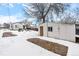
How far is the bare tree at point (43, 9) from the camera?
7.03 ft

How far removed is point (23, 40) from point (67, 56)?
1.92 feet

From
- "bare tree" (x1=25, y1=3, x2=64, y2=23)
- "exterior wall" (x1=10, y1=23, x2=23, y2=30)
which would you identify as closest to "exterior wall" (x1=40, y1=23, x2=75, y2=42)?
"bare tree" (x1=25, y1=3, x2=64, y2=23)

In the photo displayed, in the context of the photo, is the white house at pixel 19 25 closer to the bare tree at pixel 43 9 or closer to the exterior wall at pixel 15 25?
the exterior wall at pixel 15 25

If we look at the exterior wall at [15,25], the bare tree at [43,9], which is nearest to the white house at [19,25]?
the exterior wall at [15,25]

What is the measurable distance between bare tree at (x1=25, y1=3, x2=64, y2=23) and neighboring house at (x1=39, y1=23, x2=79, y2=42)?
118 mm

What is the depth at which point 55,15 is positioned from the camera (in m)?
2.15

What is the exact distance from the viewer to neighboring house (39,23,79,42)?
2.09m

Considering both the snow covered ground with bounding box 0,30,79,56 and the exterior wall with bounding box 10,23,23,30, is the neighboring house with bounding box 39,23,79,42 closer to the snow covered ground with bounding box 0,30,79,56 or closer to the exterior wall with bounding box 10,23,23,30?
the snow covered ground with bounding box 0,30,79,56

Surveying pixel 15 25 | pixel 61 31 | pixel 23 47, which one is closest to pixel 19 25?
pixel 15 25

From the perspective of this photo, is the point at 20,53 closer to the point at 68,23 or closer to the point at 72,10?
the point at 68,23

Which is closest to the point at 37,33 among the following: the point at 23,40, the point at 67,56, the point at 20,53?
the point at 23,40

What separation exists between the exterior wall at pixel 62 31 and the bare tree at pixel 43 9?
144mm

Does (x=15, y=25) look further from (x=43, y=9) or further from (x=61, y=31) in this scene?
(x=61, y=31)

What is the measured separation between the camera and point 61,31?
7.01 ft
